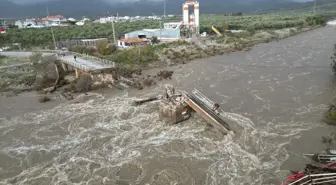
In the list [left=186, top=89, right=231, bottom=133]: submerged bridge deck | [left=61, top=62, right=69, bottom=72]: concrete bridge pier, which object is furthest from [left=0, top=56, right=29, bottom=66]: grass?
[left=186, top=89, right=231, bottom=133]: submerged bridge deck

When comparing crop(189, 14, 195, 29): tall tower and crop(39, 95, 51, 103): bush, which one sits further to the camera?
crop(189, 14, 195, 29): tall tower

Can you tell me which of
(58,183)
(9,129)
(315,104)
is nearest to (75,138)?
(58,183)

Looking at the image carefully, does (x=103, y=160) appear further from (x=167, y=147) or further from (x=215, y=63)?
(x=215, y=63)

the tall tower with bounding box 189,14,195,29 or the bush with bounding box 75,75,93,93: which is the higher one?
the tall tower with bounding box 189,14,195,29

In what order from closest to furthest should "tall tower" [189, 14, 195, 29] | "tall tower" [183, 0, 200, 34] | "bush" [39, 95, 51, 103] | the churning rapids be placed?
the churning rapids, "bush" [39, 95, 51, 103], "tall tower" [183, 0, 200, 34], "tall tower" [189, 14, 195, 29]

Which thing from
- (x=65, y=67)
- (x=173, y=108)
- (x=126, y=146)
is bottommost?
(x=126, y=146)

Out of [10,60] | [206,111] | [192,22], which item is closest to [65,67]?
[10,60]

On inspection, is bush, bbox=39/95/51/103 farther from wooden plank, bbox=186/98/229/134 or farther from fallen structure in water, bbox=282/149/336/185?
fallen structure in water, bbox=282/149/336/185

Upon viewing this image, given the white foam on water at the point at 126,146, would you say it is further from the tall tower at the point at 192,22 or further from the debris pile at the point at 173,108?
the tall tower at the point at 192,22

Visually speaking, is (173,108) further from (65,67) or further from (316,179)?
(65,67)
